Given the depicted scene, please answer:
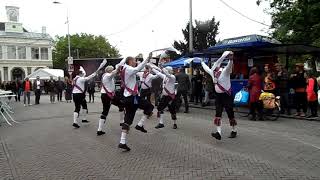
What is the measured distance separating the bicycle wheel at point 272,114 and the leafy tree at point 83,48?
67.4 metres

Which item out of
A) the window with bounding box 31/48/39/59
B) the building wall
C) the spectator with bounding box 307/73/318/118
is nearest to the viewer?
the spectator with bounding box 307/73/318/118

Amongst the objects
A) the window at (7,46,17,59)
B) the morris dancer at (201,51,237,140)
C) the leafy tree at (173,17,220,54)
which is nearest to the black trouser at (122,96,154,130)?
the morris dancer at (201,51,237,140)

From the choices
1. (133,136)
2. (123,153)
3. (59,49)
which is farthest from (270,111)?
(59,49)

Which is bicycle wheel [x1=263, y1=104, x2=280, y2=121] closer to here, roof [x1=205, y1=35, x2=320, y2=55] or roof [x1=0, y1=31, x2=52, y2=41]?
roof [x1=205, y1=35, x2=320, y2=55]

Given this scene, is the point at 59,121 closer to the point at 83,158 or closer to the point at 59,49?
the point at 83,158

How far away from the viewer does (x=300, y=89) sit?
14.8m

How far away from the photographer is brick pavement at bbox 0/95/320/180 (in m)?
7.29

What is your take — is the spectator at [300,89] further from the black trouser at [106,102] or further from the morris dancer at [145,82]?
the black trouser at [106,102]

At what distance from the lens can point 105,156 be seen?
884 centimetres

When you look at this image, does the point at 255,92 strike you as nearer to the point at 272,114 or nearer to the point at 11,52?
the point at 272,114

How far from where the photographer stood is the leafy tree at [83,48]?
81.6 m

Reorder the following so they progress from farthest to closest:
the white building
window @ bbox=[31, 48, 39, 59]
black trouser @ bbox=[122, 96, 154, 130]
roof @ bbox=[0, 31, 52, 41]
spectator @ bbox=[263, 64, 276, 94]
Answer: window @ bbox=[31, 48, 39, 59] → roof @ bbox=[0, 31, 52, 41] → the white building → spectator @ bbox=[263, 64, 276, 94] → black trouser @ bbox=[122, 96, 154, 130]

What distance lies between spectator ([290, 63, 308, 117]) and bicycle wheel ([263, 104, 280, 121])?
845 millimetres

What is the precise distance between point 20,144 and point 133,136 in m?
2.85
